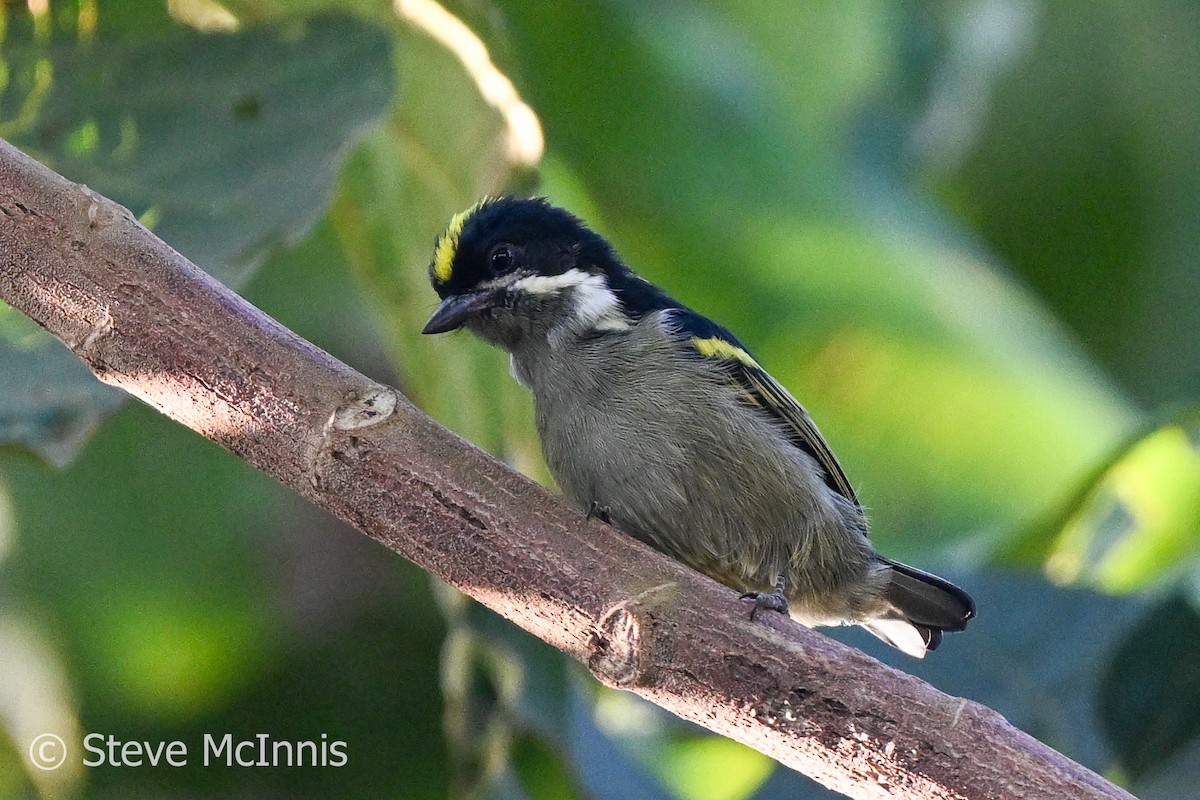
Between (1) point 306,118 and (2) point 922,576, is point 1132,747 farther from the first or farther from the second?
(1) point 306,118

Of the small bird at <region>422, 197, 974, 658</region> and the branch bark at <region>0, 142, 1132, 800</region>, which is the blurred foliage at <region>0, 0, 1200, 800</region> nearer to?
the small bird at <region>422, 197, 974, 658</region>

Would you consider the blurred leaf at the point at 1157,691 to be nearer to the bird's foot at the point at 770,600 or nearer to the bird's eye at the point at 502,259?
the bird's foot at the point at 770,600

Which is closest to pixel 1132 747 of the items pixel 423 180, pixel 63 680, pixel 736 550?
pixel 736 550

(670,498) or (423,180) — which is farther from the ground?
(423,180)

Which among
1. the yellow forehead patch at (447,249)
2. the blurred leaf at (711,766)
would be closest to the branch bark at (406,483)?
the yellow forehead patch at (447,249)

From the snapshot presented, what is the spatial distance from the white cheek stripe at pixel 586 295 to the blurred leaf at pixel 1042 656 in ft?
3.78

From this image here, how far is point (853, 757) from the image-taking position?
74.7 inches

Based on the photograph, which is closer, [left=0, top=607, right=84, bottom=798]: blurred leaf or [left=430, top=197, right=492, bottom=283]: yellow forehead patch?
[left=430, top=197, right=492, bottom=283]: yellow forehead patch

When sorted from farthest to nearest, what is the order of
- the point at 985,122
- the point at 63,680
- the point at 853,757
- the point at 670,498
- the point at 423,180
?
1. the point at 985,122
2. the point at 63,680
3. the point at 423,180
4. the point at 670,498
5. the point at 853,757

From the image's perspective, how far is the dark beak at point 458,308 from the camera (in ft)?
9.96

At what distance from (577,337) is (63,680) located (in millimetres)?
1773

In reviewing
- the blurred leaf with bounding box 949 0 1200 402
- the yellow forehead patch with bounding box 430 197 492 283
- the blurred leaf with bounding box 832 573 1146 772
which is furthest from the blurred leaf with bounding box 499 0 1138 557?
the blurred leaf with bounding box 949 0 1200 402

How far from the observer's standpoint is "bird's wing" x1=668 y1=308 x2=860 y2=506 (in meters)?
3.15

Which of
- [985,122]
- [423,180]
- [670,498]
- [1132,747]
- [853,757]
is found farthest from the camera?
[985,122]
